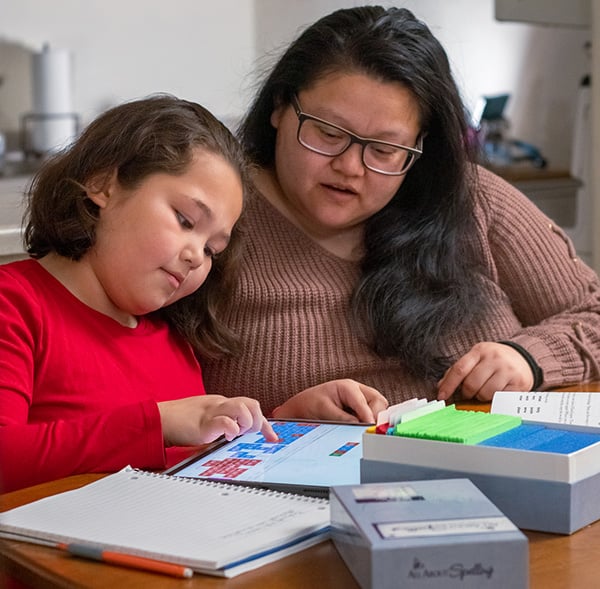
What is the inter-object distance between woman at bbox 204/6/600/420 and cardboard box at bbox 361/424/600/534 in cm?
55

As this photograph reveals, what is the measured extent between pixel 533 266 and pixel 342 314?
365 mm

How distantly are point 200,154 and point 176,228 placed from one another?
0.42 feet

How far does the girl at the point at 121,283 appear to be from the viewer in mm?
1262

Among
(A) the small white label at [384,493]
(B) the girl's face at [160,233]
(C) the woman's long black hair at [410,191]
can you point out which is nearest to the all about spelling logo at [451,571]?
(A) the small white label at [384,493]

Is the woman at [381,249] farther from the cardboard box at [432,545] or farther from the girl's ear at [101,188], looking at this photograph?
the cardboard box at [432,545]

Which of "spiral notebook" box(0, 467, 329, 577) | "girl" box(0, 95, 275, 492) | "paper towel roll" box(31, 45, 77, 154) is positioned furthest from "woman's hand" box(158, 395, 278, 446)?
"paper towel roll" box(31, 45, 77, 154)

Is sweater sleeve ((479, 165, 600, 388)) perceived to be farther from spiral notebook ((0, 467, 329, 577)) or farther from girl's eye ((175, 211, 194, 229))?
spiral notebook ((0, 467, 329, 577))

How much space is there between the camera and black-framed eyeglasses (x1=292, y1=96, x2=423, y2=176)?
1673 mm

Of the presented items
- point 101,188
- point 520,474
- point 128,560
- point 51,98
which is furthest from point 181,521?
point 51,98

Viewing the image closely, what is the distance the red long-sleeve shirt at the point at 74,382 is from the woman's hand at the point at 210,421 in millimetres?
24

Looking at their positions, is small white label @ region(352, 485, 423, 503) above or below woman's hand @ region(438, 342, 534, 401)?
above

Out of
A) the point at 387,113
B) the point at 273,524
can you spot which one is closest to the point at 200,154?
the point at 387,113

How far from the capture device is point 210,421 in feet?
4.11

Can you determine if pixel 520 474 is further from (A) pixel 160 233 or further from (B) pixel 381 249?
(B) pixel 381 249
